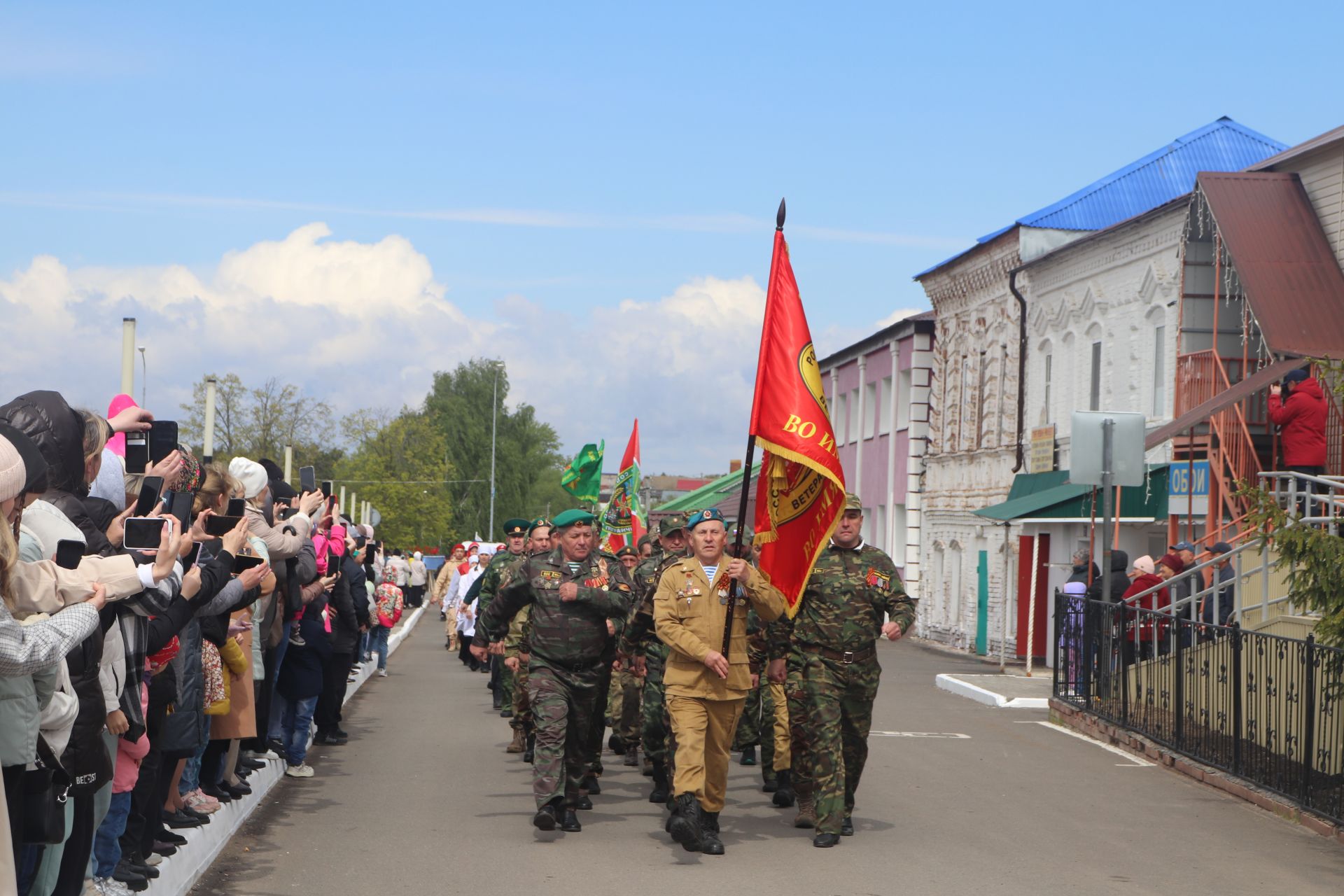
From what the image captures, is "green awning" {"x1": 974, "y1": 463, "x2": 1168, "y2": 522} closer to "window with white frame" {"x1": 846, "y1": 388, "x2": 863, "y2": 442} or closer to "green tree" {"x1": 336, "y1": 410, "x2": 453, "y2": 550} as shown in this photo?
"window with white frame" {"x1": 846, "y1": 388, "x2": 863, "y2": 442}

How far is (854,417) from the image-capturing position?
47406mm

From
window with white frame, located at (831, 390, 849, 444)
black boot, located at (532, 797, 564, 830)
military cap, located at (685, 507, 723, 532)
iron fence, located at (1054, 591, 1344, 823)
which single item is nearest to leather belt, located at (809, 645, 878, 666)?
military cap, located at (685, 507, 723, 532)

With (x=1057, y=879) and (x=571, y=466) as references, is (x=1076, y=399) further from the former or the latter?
(x=1057, y=879)

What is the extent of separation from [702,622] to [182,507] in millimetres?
3728

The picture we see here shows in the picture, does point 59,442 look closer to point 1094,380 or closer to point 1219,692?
point 1219,692

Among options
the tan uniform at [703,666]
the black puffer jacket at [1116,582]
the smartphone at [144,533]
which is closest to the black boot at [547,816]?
the tan uniform at [703,666]

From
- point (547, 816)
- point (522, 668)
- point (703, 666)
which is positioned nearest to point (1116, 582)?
point (522, 668)

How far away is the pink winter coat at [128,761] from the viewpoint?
6.86 meters

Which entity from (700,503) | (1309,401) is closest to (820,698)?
(1309,401)

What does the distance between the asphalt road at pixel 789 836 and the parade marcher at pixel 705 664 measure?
1.00 ft

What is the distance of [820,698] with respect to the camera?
982 centimetres

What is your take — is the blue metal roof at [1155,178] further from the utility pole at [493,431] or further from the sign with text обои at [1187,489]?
the utility pole at [493,431]

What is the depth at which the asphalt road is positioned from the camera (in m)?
8.45

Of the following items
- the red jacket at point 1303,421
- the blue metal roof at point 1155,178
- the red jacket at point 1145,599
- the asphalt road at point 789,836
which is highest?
the blue metal roof at point 1155,178
